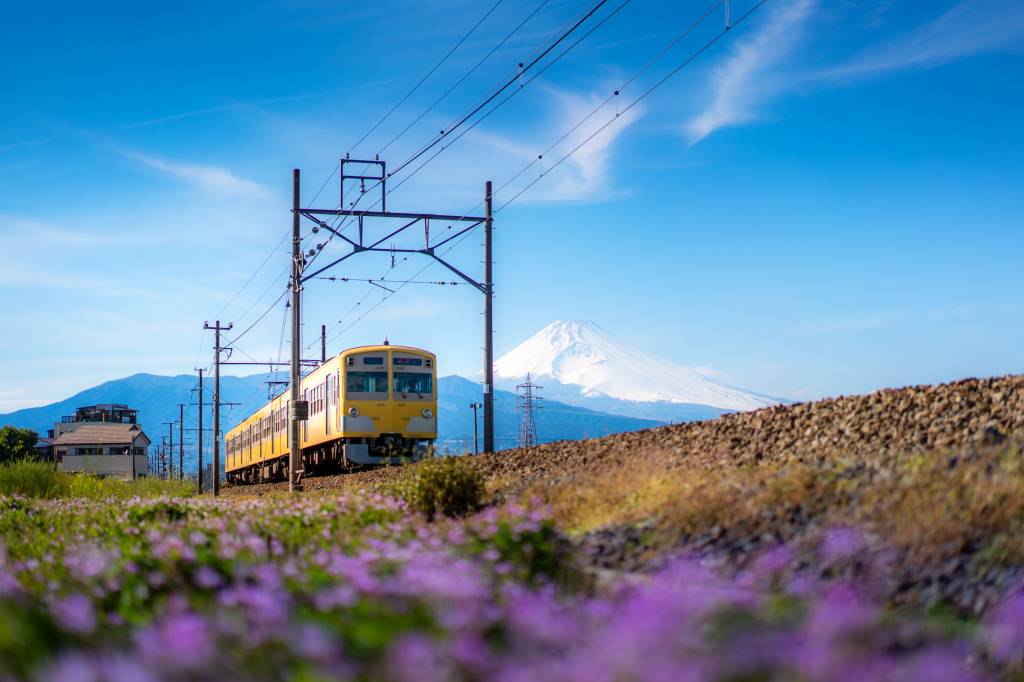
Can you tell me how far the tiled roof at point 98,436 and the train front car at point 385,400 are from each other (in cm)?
7502

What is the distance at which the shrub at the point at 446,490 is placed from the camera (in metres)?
10.4

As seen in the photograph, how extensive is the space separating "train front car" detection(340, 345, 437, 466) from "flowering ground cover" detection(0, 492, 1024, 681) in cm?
1672

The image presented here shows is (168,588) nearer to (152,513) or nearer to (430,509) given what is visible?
(430,509)

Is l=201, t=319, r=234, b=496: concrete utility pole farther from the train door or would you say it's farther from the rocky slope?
the rocky slope

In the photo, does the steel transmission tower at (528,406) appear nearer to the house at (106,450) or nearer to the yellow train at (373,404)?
the house at (106,450)

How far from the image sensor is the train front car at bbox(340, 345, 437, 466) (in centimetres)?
2419

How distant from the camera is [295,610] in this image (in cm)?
382

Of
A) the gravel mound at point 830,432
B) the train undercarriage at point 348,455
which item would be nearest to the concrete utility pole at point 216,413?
the train undercarriage at point 348,455

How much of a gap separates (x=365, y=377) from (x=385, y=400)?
741mm

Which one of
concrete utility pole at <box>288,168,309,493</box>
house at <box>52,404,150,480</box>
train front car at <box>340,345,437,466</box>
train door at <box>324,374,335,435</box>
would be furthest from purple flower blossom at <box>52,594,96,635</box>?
house at <box>52,404,150,480</box>

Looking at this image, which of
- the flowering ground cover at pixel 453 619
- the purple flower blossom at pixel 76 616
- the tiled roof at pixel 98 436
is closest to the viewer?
the flowering ground cover at pixel 453 619

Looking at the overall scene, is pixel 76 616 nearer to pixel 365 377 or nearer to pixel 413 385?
pixel 365 377

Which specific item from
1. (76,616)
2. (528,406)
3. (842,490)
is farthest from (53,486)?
(528,406)

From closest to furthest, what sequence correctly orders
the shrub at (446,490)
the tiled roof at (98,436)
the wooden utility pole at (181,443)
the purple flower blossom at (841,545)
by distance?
the purple flower blossom at (841,545) < the shrub at (446,490) < the wooden utility pole at (181,443) < the tiled roof at (98,436)
